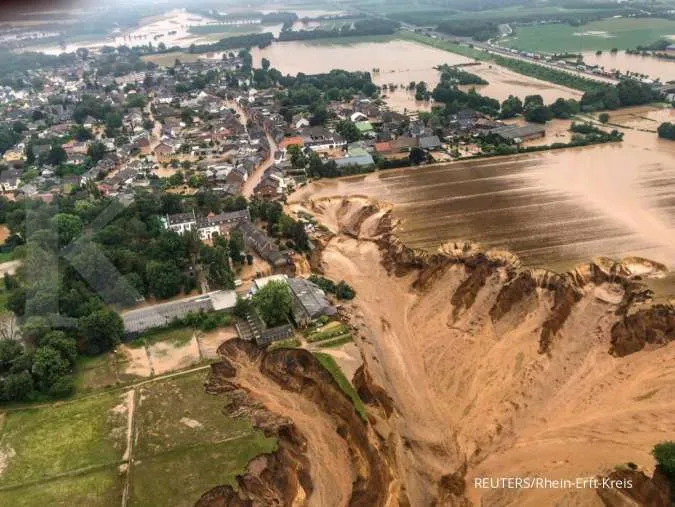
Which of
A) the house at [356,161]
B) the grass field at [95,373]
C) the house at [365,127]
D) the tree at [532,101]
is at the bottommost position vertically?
the grass field at [95,373]

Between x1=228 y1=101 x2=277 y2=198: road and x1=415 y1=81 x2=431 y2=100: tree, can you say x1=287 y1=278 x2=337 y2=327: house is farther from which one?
x1=415 y1=81 x2=431 y2=100: tree

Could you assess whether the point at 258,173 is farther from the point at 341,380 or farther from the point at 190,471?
the point at 190,471

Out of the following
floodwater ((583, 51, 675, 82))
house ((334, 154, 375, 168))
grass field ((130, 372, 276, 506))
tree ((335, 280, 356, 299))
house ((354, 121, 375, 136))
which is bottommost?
grass field ((130, 372, 276, 506))

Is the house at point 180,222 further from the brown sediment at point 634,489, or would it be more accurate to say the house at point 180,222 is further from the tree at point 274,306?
the brown sediment at point 634,489

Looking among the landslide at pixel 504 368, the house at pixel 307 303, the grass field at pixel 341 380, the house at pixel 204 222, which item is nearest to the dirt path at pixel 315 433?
the grass field at pixel 341 380

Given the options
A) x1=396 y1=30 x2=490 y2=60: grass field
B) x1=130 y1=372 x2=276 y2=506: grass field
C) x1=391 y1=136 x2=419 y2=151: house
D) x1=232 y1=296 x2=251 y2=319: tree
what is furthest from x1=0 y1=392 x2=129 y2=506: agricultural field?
x1=396 y1=30 x2=490 y2=60: grass field

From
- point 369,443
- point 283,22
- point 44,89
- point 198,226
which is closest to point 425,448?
point 369,443
